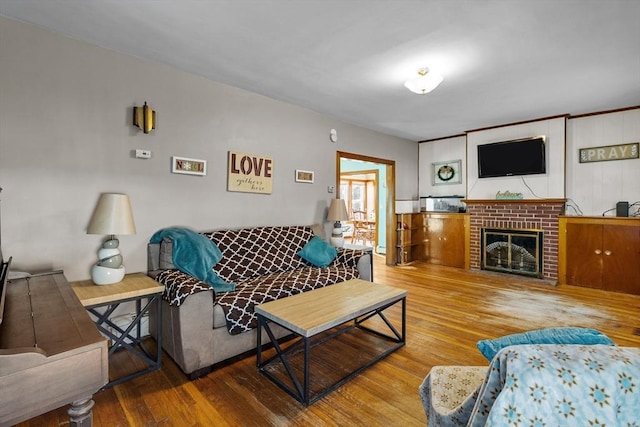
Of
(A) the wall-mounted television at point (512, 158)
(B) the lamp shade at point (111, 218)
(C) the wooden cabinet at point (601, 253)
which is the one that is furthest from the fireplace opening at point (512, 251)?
(B) the lamp shade at point (111, 218)

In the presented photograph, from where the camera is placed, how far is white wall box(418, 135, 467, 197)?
5.68m

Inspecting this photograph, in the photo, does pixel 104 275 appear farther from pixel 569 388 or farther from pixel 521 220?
pixel 521 220

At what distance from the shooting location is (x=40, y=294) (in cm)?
164

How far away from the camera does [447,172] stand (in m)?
5.89

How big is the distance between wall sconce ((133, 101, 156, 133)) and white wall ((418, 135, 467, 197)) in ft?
16.5

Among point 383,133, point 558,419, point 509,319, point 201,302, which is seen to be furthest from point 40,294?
point 383,133

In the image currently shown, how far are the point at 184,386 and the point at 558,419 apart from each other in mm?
2045

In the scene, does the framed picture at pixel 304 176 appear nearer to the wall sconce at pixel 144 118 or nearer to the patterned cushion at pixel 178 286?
the wall sconce at pixel 144 118

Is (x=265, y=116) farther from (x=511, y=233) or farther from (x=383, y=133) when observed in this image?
(x=511, y=233)

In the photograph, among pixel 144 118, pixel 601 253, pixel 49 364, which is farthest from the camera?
pixel 601 253

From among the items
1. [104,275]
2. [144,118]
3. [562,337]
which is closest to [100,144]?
[144,118]

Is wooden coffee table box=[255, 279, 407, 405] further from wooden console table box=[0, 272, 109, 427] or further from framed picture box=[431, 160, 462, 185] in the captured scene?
framed picture box=[431, 160, 462, 185]

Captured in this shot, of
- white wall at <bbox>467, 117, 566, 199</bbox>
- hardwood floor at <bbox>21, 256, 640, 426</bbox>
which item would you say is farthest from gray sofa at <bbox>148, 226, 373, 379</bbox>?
white wall at <bbox>467, 117, 566, 199</bbox>

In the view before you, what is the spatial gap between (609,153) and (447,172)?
7.46ft
